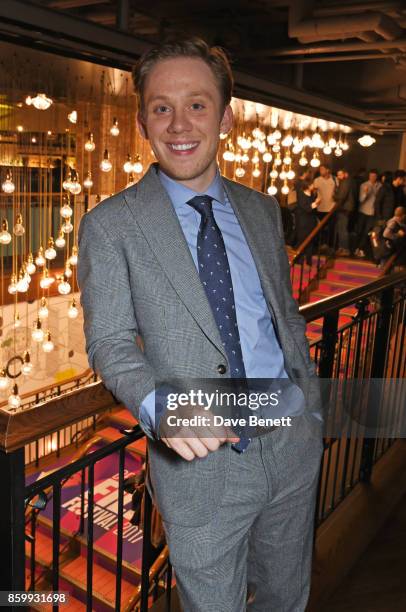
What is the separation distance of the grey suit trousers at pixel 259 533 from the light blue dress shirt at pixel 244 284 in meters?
0.13

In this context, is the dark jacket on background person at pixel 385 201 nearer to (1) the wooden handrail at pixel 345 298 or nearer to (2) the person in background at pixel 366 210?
(2) the person in background at pixel 366 210

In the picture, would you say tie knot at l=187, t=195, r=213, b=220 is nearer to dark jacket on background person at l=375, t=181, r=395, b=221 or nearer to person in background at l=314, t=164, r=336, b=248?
dark jacket on background person at l=375, t=181, r=395, b=221

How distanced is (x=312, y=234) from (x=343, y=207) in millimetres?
1435

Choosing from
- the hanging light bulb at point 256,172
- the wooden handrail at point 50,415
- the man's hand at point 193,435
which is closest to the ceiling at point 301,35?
Result: the hanging light bulb at point 256,172

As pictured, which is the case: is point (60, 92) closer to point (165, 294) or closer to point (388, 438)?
point (388, 438)

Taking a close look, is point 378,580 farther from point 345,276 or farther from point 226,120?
point 345,276

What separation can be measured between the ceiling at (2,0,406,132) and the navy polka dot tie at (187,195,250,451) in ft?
10.0

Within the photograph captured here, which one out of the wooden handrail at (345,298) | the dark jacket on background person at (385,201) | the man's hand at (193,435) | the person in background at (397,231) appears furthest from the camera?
the dark jacket on background person at (385,201)

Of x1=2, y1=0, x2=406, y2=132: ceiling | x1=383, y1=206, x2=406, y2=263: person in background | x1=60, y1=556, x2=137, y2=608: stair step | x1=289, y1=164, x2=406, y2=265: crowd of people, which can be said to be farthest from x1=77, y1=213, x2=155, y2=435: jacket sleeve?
x1=289, y1=164, x2=406, y2=265: crowd of people

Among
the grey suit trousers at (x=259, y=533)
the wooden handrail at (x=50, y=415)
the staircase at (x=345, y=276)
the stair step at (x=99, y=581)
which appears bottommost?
the stair step at (x=99, y=581)

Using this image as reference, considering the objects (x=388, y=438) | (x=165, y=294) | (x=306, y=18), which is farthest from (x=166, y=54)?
(x=306, y=18)

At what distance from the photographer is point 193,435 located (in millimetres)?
1208

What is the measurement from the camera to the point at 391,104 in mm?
9555

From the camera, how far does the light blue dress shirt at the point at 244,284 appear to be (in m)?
1.52
